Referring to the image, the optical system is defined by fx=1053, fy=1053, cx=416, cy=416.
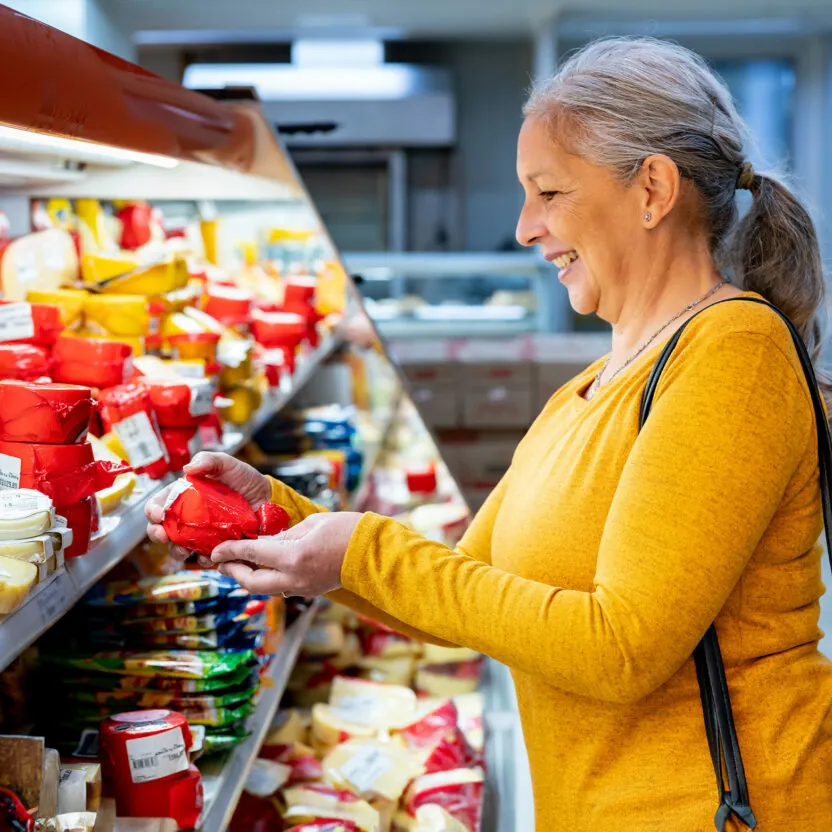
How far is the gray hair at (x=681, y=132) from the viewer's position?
49.2 inches

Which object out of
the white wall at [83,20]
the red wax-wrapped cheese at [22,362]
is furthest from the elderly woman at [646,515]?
the white wall at [83,20]

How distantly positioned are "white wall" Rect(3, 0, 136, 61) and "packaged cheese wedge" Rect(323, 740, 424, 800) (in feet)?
4.81

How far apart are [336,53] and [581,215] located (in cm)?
550

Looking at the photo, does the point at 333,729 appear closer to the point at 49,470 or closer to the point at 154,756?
the point at 154,756

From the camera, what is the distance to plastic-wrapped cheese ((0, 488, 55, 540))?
109 centimetres

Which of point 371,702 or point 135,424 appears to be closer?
point 135,424

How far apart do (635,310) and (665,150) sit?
20 centimetres

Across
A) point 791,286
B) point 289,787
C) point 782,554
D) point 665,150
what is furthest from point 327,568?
point 289,787

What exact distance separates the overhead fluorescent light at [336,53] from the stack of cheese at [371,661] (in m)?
4.29

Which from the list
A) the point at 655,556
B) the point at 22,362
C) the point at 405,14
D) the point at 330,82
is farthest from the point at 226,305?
the point at 405,14

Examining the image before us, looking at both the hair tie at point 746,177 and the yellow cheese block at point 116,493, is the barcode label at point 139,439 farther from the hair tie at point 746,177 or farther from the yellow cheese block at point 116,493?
the hair tie at point 746,177

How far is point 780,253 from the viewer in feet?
4.72

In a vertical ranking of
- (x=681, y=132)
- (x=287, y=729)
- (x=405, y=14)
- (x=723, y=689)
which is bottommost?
(x=287, y=729)

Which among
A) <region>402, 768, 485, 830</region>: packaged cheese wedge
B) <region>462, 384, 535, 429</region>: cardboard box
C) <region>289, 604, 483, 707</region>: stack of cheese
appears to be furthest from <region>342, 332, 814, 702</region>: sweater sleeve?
<region>462, 384, 535, 429</region>: cardboard box
